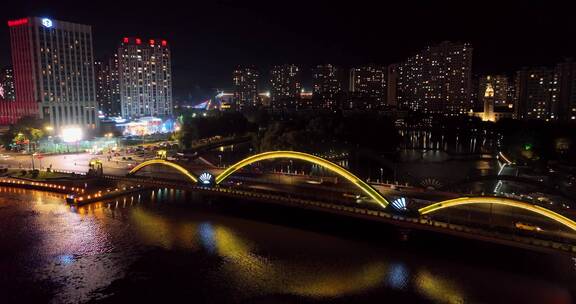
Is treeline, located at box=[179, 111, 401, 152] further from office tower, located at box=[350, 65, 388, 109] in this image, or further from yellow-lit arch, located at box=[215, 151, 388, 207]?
office tower, located at box=[350, 65, 388, 109]

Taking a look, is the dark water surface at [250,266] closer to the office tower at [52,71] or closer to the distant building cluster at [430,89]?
the office tower at [52,71]

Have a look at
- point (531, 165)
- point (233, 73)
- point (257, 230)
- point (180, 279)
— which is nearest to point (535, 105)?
point (531, 165)

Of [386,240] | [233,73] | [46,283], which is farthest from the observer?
[233,73]

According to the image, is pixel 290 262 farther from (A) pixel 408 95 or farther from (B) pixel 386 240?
(A) pixel 408 95

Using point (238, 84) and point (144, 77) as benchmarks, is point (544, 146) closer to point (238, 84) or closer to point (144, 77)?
point (144, 77)

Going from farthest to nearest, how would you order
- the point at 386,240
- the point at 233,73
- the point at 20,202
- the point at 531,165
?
the point at 233,73
the point at 531,165
the point at 20,202
the point at 386,240

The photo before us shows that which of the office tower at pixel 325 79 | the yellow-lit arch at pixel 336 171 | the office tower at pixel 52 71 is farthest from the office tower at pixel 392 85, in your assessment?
the yellow-lit arch at pixel 336 171

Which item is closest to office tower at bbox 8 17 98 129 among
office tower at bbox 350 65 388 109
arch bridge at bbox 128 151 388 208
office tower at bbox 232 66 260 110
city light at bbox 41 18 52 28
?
city light at bbox 41 18 52 28
